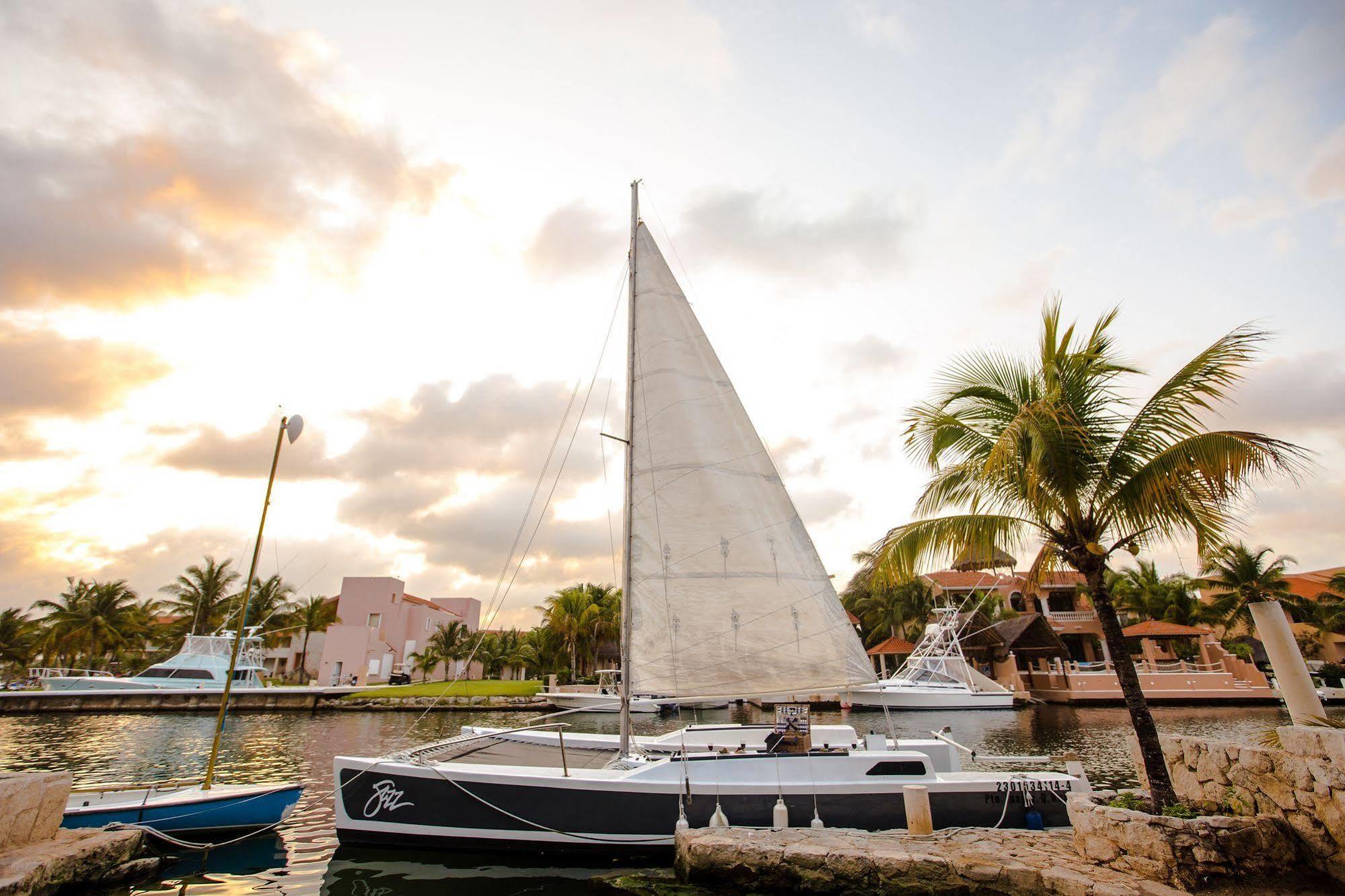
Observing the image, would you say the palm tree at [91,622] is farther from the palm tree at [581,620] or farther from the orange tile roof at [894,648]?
the orange tile roof at [894,648]

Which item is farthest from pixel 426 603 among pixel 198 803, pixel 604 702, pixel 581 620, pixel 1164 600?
pixel 1164 600

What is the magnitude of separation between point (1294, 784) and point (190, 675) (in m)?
57.7

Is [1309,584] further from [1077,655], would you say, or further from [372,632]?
[372,632]

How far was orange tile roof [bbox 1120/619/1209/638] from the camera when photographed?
4572 centimetres

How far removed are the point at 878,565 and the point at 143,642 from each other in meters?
76.6

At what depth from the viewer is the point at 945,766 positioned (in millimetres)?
12641

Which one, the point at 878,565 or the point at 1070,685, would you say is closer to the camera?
the point at 878,565

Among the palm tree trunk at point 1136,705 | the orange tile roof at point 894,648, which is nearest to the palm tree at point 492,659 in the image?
the orange tile roof at point 894,648

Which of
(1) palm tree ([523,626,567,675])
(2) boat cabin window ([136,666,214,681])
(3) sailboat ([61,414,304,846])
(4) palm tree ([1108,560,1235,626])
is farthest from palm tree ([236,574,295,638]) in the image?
(4) palm tree ([1108,560,1235,626])

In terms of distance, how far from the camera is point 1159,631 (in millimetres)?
45906

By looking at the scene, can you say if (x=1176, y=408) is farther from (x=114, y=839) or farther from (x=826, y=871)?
(x=114, y=839)

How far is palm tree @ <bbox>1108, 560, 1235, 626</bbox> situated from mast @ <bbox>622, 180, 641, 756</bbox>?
56502 mm

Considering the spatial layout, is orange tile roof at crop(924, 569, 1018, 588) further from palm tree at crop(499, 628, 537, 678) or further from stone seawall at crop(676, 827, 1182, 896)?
stone seawall at crop(676, 827, 1182, 896)

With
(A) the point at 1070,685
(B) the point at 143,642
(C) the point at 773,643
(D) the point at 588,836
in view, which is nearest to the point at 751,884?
(D) the point at 588,836
